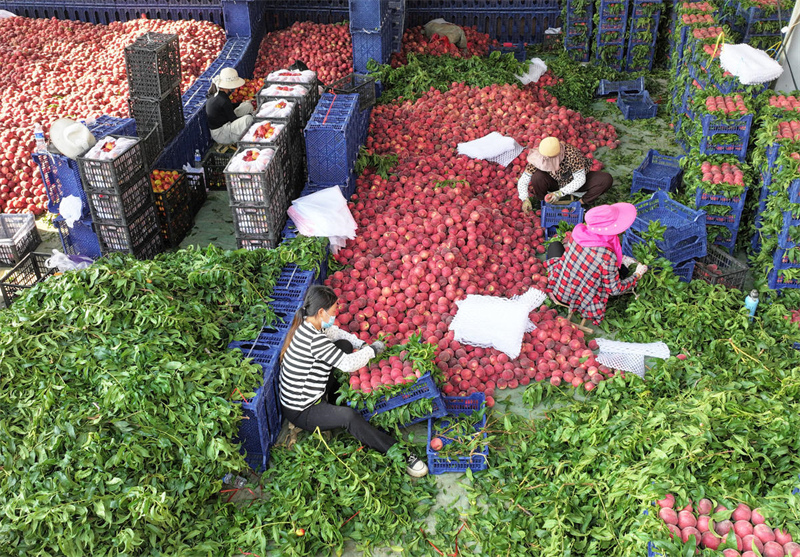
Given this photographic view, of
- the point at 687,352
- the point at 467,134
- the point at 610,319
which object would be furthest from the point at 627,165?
the point at 687,352

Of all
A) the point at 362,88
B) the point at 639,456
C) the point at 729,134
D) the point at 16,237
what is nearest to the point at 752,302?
the point at 729,134

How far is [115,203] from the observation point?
→ 6.20m

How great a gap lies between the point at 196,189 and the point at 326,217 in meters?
2.37

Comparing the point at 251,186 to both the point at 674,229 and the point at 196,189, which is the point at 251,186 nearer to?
the point at 196,189

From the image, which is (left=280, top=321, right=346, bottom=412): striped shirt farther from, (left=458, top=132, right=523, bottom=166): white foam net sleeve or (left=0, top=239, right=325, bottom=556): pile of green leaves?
(left=458, top=132, right=523, bottom=166): white foam net sleeve

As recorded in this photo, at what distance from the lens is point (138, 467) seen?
12.4 ft

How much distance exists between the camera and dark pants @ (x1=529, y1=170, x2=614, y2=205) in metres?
7.15

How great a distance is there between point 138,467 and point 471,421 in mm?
2225

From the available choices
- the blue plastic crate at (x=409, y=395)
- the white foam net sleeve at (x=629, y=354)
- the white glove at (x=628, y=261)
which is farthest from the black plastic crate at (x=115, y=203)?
the white glove at (x=628, y=261)

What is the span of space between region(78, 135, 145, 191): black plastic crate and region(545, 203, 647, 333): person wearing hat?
13.4 feet

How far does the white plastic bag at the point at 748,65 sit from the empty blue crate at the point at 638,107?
2.37 metres

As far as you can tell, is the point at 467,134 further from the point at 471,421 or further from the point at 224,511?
the point at 224,511

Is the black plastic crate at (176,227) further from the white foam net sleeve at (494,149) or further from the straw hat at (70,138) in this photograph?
the white foam net sleeve at (494,149)

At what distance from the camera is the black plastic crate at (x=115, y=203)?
614 centimetres
